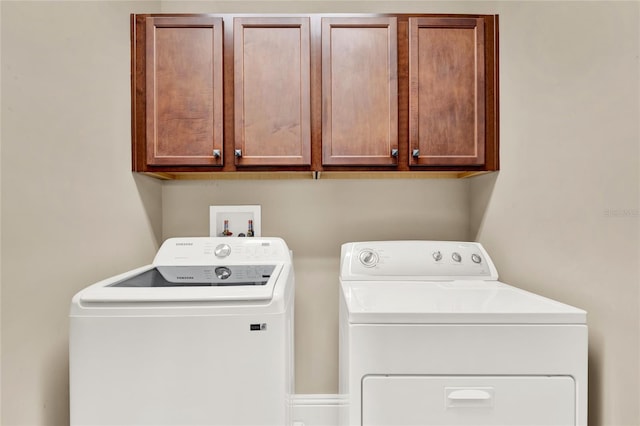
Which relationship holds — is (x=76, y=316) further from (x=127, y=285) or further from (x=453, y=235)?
(x=453, y=235)

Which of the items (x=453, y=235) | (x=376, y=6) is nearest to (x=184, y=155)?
(x=376, y=6)

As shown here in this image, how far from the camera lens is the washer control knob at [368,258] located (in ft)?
5.20

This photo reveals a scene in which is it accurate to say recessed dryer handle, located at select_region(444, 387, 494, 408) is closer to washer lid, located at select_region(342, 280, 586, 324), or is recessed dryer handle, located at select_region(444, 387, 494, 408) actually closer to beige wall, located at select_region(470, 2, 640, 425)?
washer lid, located at select_region(342, 280, 586, 324)

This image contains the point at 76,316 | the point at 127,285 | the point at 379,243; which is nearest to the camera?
the point at 76,316

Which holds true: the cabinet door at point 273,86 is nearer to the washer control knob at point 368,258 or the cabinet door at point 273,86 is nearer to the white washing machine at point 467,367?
the washer control knob at point 368,258

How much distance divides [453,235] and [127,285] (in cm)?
162

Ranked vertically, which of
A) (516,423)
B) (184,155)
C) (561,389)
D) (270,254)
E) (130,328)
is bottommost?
(516,423)

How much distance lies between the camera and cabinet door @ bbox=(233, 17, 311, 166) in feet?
5.02

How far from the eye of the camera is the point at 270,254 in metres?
1.61

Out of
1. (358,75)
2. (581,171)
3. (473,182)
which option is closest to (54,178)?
(358,75)

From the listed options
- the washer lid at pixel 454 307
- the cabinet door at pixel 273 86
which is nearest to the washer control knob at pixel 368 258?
the washer lid at pixel 454 307

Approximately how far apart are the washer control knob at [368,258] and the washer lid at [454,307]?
0.26 meters

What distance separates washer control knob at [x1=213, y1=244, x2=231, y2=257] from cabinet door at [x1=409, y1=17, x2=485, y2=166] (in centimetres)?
98

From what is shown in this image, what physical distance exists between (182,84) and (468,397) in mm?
1675
